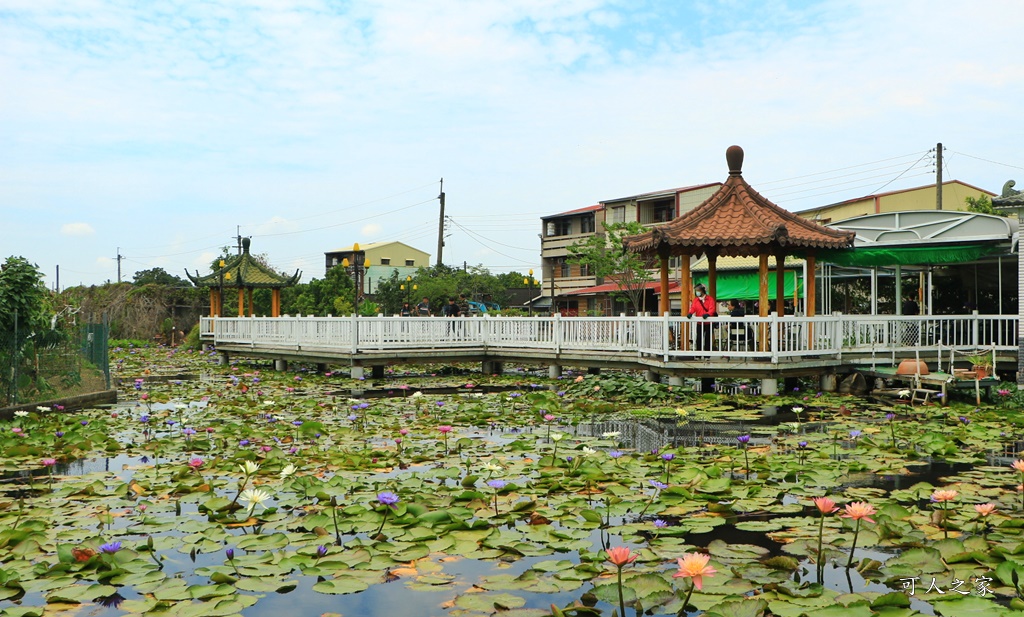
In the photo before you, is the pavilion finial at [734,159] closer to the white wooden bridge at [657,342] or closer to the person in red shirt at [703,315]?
the person in red shirt at [703,315]

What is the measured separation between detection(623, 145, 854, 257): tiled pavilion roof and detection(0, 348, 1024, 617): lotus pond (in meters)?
4.33

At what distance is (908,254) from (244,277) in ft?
72.5

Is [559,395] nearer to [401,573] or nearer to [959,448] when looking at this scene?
[959,448]

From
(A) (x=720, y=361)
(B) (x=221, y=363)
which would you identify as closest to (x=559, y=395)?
(A) (x=720, y=361)

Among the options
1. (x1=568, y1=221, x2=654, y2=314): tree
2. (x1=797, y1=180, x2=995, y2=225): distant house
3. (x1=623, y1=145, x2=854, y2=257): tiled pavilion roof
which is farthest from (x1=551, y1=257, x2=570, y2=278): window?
(x1=623, y1=145, x2=854, y2=257): tiled pavilion roof

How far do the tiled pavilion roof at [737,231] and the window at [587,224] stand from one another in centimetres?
3827

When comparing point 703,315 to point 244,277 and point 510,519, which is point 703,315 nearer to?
point 510,519

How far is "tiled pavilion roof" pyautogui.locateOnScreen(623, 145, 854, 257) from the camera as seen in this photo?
1434cm

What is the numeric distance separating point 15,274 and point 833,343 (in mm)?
13063

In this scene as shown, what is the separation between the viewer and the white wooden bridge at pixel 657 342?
14.3 meters

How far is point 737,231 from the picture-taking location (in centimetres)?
1453

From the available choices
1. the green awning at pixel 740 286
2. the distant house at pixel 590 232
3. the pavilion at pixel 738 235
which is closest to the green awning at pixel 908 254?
the pavilion at pixel 738 235

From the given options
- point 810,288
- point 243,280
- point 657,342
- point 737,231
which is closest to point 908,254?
point 810,288

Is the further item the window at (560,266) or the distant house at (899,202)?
the window at (560,266)
